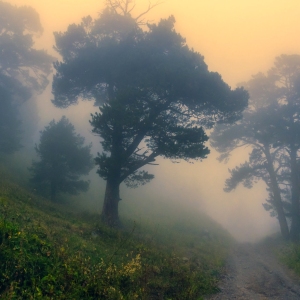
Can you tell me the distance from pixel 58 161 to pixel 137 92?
1145 cm

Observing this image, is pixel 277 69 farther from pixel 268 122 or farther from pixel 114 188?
pixel 114 188

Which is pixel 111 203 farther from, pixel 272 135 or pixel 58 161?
pixel 272 135

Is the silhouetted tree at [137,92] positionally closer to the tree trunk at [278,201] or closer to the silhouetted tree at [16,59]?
the tree trunk at [278,201]

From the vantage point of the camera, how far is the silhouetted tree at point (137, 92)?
16.1m

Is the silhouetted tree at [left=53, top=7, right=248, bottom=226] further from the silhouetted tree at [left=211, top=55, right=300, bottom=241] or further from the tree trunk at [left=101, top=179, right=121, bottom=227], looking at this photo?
the silhouetted tree at [left=211, top=55, right=300, bottom=241]

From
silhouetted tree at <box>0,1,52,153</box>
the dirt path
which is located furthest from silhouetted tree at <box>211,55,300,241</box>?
→ silhouetted tree at <box>0,1,52,153</box>

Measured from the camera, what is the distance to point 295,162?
81.5ft

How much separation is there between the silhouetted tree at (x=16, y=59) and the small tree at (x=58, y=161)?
7.81 metres

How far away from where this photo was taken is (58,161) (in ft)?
77.6

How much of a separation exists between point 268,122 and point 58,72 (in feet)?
64.0

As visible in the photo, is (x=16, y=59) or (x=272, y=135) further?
(x=16, y=59)

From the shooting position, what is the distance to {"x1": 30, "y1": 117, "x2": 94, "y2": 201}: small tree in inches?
924

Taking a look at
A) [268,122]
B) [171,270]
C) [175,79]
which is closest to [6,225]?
[171,270]

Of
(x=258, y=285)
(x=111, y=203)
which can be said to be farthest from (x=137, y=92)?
(x=258, y=285)
